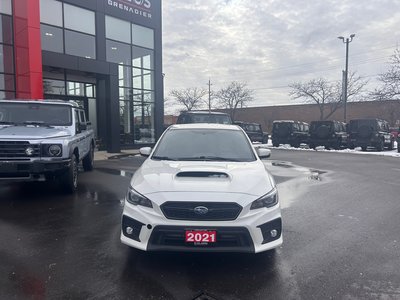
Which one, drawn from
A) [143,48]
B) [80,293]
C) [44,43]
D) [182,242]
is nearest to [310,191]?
[182,242]

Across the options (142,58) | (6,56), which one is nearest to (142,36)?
(142,58)

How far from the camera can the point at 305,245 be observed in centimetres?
455

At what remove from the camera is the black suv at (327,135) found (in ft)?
72.0

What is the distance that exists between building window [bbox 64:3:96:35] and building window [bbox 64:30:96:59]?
0.28m

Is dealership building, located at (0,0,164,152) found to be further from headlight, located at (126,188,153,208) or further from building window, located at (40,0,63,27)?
headlight, located at (126,188,153,208)

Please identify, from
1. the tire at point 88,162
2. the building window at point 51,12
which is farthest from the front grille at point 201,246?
the building window at point 51,12

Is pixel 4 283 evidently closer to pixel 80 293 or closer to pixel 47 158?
pixel 80 293

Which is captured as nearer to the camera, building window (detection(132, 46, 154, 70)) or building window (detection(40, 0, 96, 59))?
building window (detection(40, 0, 96, 59))

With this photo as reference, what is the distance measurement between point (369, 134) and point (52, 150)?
64.3 feet

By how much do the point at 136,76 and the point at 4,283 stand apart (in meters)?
17.5

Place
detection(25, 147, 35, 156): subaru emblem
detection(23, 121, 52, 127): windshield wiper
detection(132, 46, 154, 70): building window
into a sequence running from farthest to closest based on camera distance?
detection(132, 46, 154, 70): building window < detection(23, 121, 52, 127): windshield wiper < detection(25, 147, 35, 156): subaru emblem

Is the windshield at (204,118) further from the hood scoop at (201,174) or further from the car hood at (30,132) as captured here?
the hood scoop at (201,174)

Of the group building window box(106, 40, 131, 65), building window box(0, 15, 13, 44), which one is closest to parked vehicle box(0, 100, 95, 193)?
building window box(0, 15, 13, 44)

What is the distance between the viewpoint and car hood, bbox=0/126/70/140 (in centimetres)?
658
